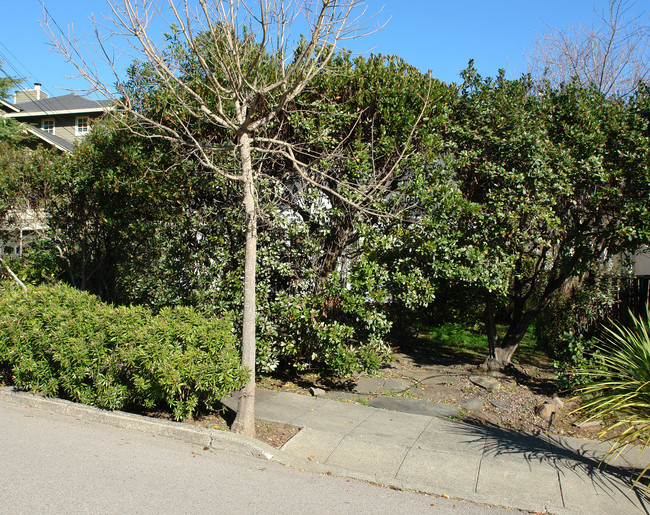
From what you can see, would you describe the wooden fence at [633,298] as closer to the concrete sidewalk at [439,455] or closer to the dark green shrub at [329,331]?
the concrete sidewalk at [439,455]

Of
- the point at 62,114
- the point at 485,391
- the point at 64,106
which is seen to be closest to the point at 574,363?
the point at 485,391

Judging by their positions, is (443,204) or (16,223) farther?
(16,223)

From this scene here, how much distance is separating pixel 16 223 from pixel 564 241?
1024cm

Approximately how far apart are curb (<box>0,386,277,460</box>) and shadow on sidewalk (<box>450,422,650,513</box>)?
241cm

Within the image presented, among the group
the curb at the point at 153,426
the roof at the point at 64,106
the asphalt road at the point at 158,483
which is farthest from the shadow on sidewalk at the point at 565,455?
the roof at the point at 64,106

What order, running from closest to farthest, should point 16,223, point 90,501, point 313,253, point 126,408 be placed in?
point 90,501
point 126,408
point 313,253
point 16,223

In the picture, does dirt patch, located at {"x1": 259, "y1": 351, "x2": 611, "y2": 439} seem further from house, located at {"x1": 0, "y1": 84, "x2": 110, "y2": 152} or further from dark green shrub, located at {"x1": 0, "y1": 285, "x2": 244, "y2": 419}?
house, located at {"x1": 0, "y1": 84, "x2": 110, "y2": 152}

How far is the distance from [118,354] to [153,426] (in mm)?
906

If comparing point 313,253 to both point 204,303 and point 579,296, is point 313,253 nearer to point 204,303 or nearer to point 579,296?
point 204,303

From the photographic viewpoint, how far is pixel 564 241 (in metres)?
8.09

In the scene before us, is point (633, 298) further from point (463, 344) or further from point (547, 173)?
point (547, 173)

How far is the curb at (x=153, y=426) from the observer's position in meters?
5.48

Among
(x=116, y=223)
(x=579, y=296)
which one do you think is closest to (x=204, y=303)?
(x=116, y=223)

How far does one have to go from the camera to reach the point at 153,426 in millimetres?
5879
